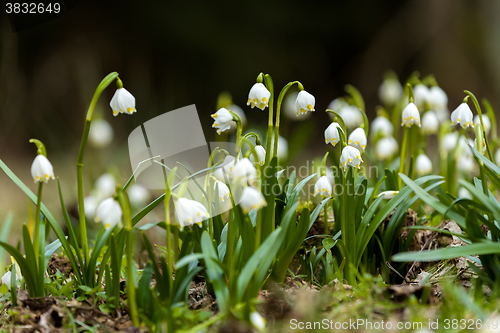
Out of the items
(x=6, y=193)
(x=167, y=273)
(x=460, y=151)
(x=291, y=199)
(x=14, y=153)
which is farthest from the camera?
(x=14, y=153)

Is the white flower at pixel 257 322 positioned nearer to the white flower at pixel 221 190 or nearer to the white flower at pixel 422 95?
the white flower at pixel 221 190

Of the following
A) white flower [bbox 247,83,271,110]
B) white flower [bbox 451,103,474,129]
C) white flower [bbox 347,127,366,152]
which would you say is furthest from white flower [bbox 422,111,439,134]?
white flower [bbox 247,83,271,110]

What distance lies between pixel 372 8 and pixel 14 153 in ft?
28.3

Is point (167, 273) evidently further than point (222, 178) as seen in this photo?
No

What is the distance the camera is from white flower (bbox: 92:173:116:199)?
356cm

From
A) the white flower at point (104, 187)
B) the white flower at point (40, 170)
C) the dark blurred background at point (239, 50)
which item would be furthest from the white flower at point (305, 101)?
the dark blurred background at point (239, 50)

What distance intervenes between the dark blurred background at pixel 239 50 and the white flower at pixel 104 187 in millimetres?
3583

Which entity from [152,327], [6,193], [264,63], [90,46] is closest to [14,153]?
[6,193]

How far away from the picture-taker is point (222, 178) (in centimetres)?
208

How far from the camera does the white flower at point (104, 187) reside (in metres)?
3.56

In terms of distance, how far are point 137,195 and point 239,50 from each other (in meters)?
5.24

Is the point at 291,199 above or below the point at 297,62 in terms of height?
below

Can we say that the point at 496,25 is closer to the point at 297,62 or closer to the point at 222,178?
the point at 297,62

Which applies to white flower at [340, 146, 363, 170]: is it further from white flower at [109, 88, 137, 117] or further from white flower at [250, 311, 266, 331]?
white flower at [109, 88, 137, 117]
